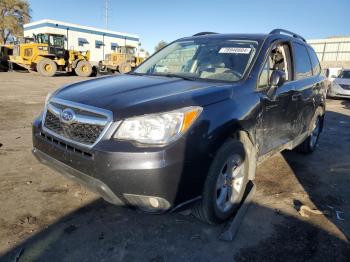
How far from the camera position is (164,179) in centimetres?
243

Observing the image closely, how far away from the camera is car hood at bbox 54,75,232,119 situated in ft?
8.36

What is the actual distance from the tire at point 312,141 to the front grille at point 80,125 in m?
4.04

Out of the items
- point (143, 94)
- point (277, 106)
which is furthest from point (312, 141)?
point (143, 94)

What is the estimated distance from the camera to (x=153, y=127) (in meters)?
2.50

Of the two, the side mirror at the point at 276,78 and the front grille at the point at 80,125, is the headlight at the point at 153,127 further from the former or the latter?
the side mirror at the point at 276,78

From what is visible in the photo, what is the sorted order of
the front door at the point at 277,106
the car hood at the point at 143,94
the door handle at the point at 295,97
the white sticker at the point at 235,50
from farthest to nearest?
1. the door handle at the point at 295,97
2. the white sticker at the point at 235,50
3. the front door at the point at 277,106
4. the car hood at the point at 143,94

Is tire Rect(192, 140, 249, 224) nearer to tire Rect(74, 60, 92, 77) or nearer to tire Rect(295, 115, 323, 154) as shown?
tire Rect(295, 115, 323, 154)

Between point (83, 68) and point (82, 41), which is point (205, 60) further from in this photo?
point (82, 41)

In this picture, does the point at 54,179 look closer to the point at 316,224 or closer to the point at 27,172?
the point at 27,172

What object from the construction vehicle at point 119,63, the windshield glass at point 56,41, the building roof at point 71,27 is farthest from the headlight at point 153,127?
the building roof at point 71,27

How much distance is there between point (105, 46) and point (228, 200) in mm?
50915

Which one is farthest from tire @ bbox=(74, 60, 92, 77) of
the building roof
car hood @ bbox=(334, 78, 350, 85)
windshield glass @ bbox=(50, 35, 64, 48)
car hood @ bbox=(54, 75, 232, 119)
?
the building roof

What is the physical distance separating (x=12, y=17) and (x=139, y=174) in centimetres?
5518

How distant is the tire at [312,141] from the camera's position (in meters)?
5.54
